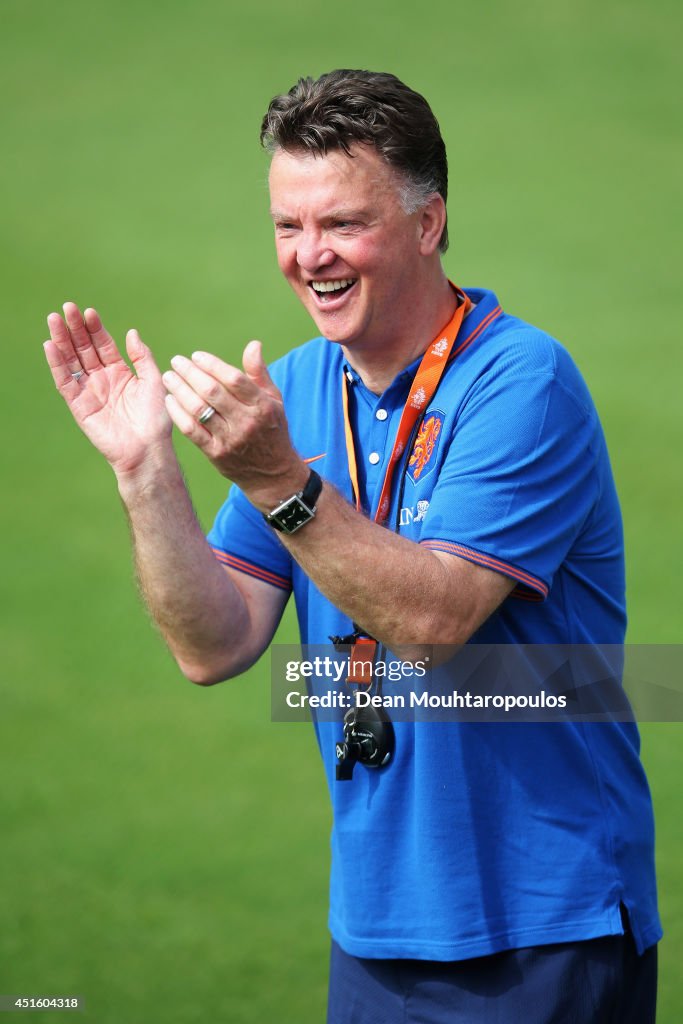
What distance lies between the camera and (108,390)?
2.66 m

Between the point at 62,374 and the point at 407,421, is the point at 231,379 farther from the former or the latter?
the point at 62,374

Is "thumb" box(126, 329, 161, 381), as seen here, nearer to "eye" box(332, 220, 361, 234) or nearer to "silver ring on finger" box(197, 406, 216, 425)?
"eye" box(332, 220, 361, 234)

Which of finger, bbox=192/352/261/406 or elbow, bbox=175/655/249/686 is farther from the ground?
finger, bbox=192/352/261/406

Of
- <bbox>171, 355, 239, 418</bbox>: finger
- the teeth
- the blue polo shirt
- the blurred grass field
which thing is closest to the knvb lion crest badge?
the blue polo shirt

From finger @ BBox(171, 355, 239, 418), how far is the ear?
67 cm

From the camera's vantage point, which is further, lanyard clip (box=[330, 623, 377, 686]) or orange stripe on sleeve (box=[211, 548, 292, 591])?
orange stripe on sleeve (box=[211, 548, 292, 591])

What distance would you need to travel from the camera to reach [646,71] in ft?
27.4

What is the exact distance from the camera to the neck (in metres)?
2.58

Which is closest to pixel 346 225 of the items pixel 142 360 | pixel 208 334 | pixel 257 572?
pixel 142 360

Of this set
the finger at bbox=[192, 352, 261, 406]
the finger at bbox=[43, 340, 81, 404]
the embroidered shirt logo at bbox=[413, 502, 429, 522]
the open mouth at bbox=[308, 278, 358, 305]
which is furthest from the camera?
the finger at bbox=[43, 340, 81, 404]

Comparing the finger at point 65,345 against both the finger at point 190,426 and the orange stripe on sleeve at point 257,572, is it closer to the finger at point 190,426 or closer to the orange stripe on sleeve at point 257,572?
the orange stripe on sleeve at point 257,572

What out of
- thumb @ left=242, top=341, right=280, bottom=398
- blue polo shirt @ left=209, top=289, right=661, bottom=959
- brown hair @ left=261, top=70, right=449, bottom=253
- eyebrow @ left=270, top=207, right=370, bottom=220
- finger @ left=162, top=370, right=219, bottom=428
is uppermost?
brown hair @ left=261, top=70, right=449, bottom=253

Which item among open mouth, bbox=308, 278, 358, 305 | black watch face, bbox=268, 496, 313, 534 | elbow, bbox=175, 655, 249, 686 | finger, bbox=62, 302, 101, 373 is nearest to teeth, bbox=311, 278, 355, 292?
open mouth, bbox=308, 278, 358, 305

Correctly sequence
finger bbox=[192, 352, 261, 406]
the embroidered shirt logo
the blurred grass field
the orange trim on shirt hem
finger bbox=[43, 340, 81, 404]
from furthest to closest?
1. the blurred grass field
2. finger bbox=[43, 340, 81, 404]
3. the embroidered shirt logo
4. the orange trim on shirt hem
5. finger bbox=[192, 352, 261, 406]
